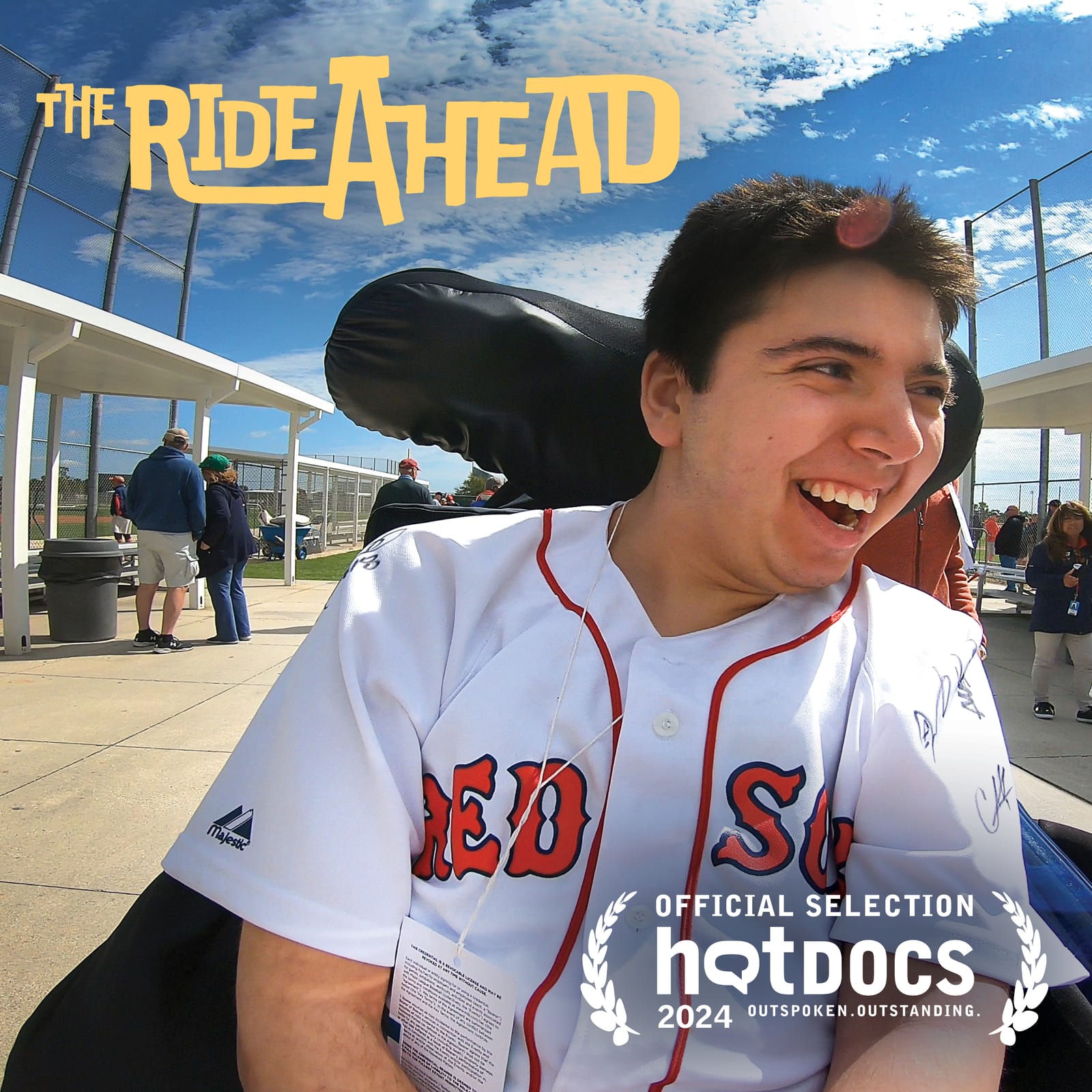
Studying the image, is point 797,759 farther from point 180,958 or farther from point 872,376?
point 180,958

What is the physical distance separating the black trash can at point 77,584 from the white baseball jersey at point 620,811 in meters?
6.47

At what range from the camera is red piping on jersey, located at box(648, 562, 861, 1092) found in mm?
902

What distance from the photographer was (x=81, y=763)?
3.77 meters

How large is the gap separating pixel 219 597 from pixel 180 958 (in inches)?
241

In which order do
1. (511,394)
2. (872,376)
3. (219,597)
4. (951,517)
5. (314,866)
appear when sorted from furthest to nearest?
(219,597), (951,517), (511,394), (872,376), (314,866)

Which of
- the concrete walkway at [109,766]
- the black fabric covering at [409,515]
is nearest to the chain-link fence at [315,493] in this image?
the concrete walkway at [109,766]

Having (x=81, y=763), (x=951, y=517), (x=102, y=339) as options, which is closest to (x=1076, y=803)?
(x=951, y=517)

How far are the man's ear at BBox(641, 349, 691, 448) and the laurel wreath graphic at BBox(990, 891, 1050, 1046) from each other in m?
0.72

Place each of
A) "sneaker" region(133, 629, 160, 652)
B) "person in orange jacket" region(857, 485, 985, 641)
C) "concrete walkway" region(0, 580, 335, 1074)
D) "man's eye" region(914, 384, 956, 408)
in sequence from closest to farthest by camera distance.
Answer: "man's eye" region(914, 384, 956, 408) < "person in orange jacket" region(857, 485, 985, 641) < "concrete walkway" region(0, 580, 335, 1074) < "sneaker" region(133, 629, 160, 652)

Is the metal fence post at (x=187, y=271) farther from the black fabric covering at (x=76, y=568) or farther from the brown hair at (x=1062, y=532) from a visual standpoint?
the brown hair at (x=1062, y=532)

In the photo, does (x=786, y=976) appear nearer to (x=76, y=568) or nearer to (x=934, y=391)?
(x=934, y=391)

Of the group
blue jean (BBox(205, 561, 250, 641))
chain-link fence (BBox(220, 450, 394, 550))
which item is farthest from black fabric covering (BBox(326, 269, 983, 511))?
chain-link fence (BBox(220, 450, 394, 550))

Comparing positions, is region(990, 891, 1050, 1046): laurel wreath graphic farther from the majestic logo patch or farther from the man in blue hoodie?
the man in blue hoodie
